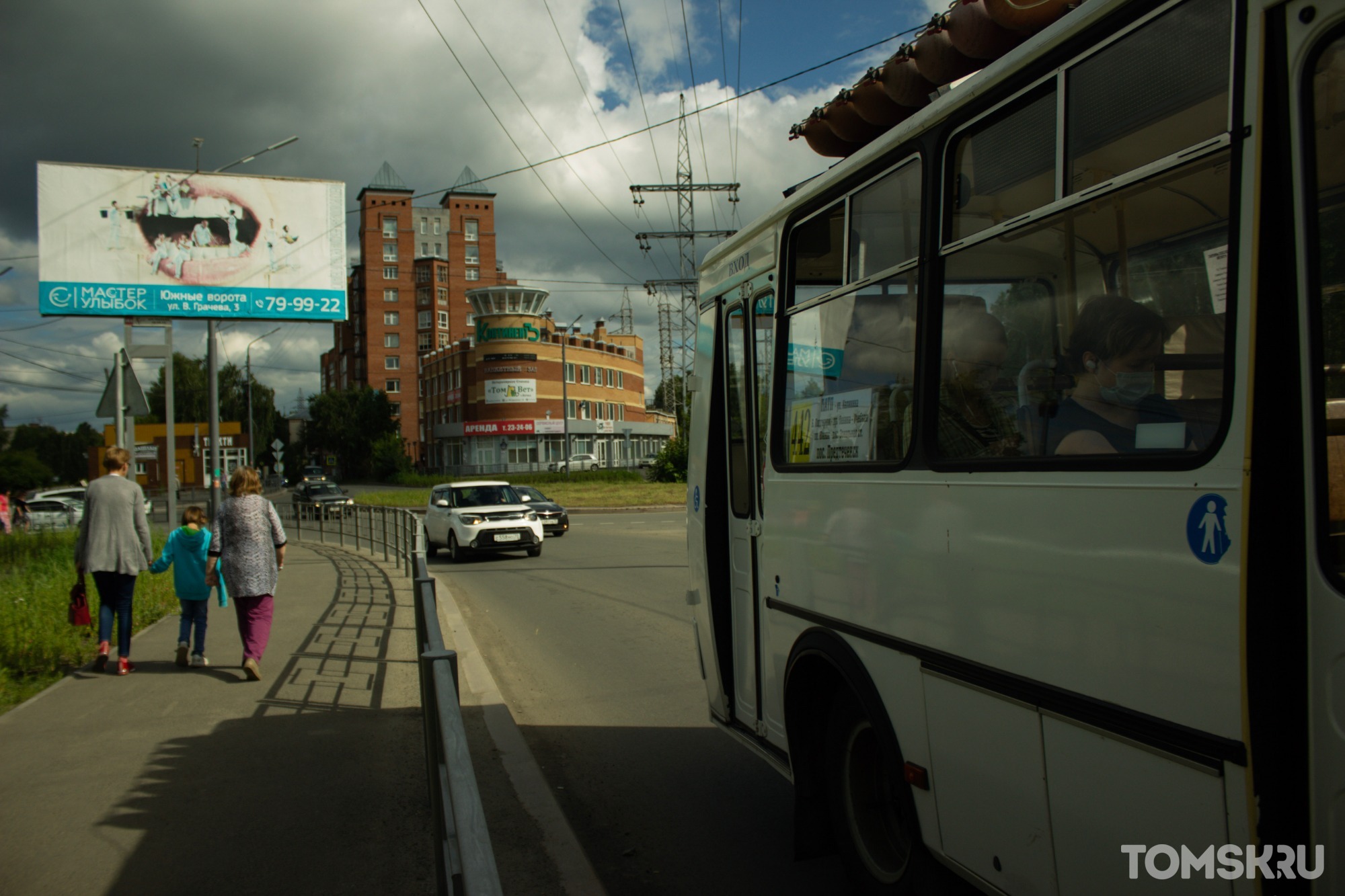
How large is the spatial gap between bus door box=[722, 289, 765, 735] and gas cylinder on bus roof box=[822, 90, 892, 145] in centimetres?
93

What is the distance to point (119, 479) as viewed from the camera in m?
7.24

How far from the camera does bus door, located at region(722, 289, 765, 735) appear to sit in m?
4.47

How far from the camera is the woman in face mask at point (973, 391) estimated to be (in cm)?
275

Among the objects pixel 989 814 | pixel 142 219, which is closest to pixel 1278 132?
pixel 989 814

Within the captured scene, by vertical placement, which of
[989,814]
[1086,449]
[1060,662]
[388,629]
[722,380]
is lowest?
[388,629]

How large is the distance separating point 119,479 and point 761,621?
5565 millimetres

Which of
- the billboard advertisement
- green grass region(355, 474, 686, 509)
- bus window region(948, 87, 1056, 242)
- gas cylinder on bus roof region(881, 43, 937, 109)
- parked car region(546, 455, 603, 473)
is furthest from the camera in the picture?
parked car region(546, 455, 603, 473)

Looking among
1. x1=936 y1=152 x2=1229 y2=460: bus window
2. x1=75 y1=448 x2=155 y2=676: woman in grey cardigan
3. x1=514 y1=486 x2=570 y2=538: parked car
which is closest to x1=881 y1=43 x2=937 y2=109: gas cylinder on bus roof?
x1=936 y1=152 x2=1229 y2=460: bus window

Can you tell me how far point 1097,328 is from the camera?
8.05 feet

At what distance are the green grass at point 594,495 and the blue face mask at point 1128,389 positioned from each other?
2988 centimetres

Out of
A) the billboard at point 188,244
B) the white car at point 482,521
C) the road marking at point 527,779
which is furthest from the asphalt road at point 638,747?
the billboard at point 188,244

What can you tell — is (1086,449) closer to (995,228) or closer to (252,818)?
(995,228)

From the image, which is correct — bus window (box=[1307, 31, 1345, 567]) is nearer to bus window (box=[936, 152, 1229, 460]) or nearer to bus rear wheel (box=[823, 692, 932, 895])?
bus window (box=[936, 152, 1229, 460])

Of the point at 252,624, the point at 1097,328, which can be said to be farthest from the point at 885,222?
the point at 252,624
